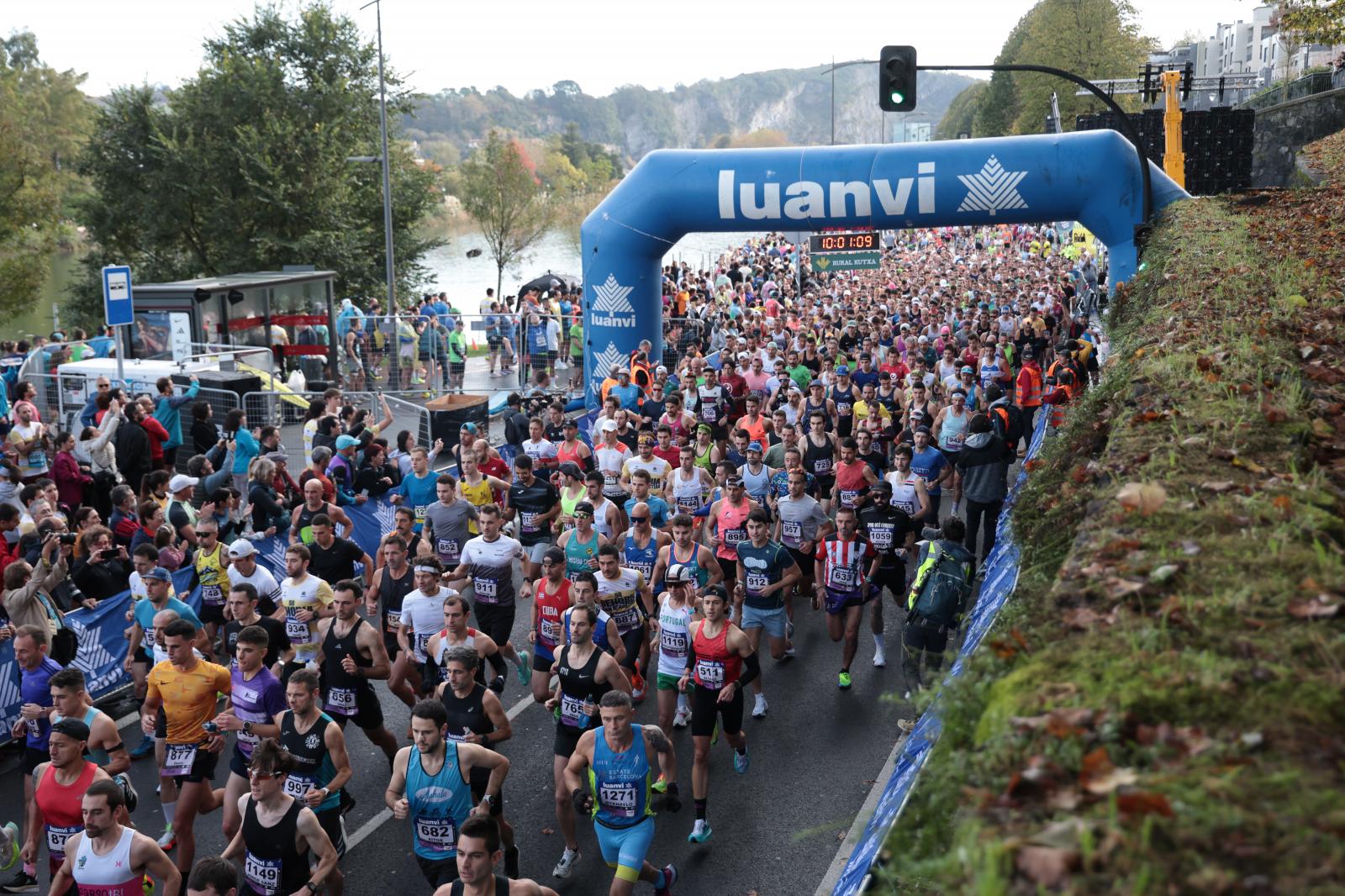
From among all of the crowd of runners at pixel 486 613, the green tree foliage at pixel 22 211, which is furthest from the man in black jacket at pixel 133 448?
the green tree foliage at pixel 22 211

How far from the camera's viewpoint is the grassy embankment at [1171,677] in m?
2.26

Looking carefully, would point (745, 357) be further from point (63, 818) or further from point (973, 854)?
point (973, 854)

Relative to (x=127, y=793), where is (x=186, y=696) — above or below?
above

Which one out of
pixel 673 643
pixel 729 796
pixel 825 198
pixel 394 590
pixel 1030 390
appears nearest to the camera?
pixel 729 796

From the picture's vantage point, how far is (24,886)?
7.32m

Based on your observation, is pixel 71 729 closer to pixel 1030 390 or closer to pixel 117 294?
pixel 117 294

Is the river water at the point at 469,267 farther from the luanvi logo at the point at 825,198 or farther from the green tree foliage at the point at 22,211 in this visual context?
the luanvi logo at the point at 825,198

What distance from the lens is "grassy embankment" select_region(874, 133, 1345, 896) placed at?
88.8 inches

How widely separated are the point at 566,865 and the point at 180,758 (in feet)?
7.93

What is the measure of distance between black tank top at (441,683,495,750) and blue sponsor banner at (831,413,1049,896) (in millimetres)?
2245

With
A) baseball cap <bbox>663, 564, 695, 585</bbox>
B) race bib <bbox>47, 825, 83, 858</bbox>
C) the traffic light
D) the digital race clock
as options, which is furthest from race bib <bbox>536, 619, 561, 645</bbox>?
the digital race clock

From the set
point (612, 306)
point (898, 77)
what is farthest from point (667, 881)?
point (612, 306)

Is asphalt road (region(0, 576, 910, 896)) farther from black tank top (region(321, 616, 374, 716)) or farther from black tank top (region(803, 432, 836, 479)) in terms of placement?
black tank top (region(803, 432, 836, 479))

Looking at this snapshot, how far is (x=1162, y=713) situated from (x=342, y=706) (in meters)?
6.41
